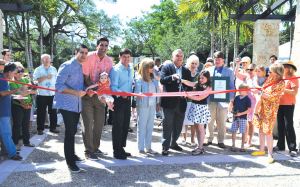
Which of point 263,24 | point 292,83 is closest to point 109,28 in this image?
point 263,24

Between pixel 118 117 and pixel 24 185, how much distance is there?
5.92 feet

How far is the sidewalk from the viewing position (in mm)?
3568

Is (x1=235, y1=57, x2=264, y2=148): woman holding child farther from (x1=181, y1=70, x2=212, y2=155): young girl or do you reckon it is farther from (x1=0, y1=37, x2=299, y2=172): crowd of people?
(x1=181, y1=70, x2=212, y2=155): young girl

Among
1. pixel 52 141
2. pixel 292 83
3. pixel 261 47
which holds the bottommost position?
pixel 52 141

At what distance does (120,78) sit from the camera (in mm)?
4531

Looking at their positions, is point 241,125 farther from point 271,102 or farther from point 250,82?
point 250,82

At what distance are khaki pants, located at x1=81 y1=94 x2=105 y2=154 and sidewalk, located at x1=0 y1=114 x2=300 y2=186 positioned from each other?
341mm

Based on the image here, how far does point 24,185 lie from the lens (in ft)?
11.2

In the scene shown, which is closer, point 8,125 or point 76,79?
point 76,79

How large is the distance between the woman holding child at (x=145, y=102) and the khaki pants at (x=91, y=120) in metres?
0.74

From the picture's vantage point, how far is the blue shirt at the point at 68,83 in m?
3.83

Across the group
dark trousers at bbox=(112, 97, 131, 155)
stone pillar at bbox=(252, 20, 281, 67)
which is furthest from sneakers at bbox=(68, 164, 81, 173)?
stone pillar at bbox=(252, 20, 281, 67)

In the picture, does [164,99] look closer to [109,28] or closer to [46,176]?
[46,176]

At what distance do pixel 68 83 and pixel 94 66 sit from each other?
655 mm
